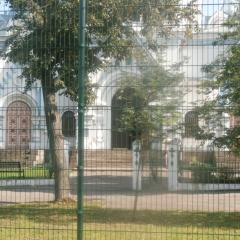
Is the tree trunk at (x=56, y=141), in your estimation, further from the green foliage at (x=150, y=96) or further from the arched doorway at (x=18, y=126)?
the green foliage at (x=150, y=96)

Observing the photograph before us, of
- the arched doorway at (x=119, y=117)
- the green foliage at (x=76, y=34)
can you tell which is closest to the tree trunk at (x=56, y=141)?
the green foliage at (x=76, y=34)

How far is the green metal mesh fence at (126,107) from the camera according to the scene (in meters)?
8.96

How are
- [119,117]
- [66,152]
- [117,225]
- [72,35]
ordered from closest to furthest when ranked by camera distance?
[119,117] < [72,35] < [117,225] < [66,152]

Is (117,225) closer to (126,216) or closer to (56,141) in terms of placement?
(126,216)

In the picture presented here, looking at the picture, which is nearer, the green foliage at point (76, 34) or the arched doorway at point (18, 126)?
the arched doorway at point (18, 126)

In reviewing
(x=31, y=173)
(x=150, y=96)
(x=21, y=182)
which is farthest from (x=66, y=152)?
(x=150, y=96)

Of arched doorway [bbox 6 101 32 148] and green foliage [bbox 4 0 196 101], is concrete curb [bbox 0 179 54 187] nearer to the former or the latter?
arched doorway [bbox 6 101 32 148]

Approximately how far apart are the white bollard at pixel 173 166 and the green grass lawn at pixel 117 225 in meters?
0.61

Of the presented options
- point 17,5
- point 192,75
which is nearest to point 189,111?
point 192,75

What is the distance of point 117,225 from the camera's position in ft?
35.7

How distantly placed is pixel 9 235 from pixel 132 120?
293cm

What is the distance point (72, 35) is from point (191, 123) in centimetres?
241

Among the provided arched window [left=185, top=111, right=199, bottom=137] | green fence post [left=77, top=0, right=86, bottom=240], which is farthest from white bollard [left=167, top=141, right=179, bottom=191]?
green fence post [left=77, top=0, right=86, bottom=240]

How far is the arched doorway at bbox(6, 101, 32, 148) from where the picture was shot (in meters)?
9.13
